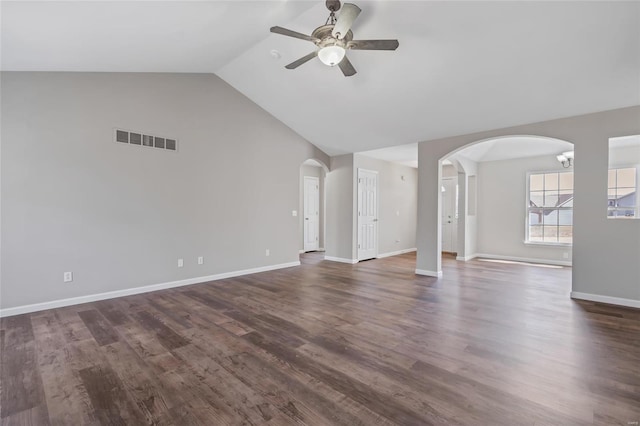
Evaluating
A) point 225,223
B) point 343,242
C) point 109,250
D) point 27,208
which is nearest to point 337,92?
point 225,223

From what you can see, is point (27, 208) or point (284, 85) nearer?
point (27, 208)

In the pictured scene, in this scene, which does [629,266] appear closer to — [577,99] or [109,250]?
[577,99]

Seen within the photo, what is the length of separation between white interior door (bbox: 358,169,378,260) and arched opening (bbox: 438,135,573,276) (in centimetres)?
171

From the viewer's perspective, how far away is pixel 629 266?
3.76m

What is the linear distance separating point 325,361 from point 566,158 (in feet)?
22.7

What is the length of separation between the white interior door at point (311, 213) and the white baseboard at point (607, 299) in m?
6.24

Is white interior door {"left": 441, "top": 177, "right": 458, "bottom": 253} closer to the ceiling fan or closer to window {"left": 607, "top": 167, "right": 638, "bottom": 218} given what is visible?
window {"left": 607, "top": 167, "right": 638, "bottom": 218}

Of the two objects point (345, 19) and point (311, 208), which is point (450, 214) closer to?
point (311, 208)

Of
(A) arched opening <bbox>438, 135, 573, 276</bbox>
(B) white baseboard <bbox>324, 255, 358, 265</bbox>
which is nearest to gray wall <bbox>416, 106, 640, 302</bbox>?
(A) arched opening <bbox>438, 135, 573, 276</bbox>

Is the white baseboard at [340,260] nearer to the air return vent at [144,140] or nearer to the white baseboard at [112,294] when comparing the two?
the white baseboard at [112,294]

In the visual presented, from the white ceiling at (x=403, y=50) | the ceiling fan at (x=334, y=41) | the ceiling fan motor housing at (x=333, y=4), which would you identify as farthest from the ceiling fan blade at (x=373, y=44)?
the white ceiling at (x=403, y=50)

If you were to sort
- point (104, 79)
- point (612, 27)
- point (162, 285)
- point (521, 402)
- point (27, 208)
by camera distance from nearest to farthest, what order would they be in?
point (521, 402) < point (612, 27) < point (27, 208) < point (104, 79) < point (162, 285)

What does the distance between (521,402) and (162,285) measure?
186 inches

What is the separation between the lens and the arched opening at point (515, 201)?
21.6 ft
